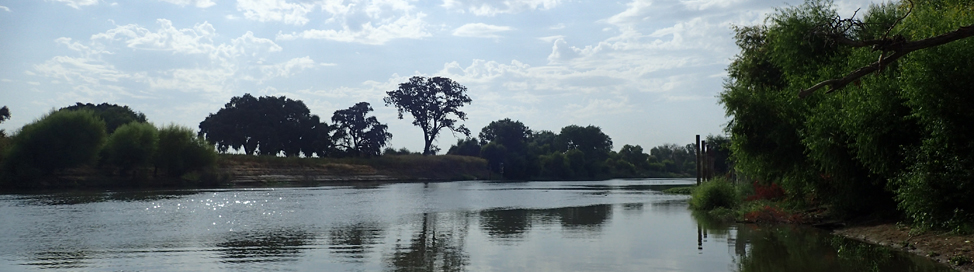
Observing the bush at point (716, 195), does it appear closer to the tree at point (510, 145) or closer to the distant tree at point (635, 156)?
the tree at point (510, 145)

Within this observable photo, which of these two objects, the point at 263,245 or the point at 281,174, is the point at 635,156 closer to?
the point at 281,174

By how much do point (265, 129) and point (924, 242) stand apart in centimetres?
8664

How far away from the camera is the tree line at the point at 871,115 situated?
13273 millimetres

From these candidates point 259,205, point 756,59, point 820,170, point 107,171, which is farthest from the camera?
point 107,171

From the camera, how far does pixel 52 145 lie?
5334 cm

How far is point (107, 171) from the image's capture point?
58469 millimetres

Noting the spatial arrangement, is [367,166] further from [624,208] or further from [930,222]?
[930,222]

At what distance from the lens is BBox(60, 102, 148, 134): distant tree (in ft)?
282

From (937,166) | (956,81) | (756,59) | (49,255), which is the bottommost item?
(49,255)

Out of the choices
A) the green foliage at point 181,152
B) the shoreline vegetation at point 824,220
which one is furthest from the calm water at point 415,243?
the green foliage at point 181,152

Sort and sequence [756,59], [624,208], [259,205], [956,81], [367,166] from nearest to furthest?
[956,81]
[756,59]
[624,208]
[259,205]
[367,166]

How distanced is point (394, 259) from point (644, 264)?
4.80 metres

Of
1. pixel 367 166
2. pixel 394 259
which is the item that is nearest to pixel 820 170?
pixel 394 259

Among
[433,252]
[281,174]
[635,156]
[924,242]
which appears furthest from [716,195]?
[635,156]
